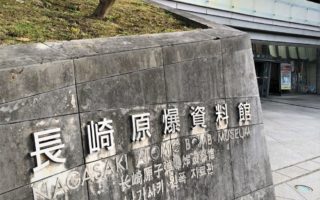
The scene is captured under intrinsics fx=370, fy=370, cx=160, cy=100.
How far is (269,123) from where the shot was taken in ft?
41.9

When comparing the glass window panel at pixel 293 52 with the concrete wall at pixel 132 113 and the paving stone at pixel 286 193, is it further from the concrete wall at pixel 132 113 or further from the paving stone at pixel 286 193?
the concrete wall at pixel 132 113

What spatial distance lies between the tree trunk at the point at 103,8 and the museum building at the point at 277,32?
17.6 ft

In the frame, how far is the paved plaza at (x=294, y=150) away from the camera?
275 inches

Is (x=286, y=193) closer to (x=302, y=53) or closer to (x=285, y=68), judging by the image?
(x=285, y=68)

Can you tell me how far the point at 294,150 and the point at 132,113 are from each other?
21.7 feet

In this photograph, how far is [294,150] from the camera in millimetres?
9461

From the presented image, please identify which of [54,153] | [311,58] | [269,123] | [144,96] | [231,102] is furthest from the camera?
[311,58]

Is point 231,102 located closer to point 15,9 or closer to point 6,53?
point 6,53

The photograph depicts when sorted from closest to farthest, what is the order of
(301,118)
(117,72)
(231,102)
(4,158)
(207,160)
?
(4,158) < (117,72) < (207,160) < (231,102) < (301,118)

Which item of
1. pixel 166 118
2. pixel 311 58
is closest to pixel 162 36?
pixel 166 118

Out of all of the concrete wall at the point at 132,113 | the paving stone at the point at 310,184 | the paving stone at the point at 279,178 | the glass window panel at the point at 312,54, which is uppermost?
the glass window panel at the point at 312,54

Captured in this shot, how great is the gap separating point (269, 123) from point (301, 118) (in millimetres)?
2217

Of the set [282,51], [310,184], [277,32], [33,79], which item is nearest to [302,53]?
[282,51]

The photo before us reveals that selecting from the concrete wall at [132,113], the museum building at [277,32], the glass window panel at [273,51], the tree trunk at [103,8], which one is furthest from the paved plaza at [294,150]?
the glass window panel at [273,51]
